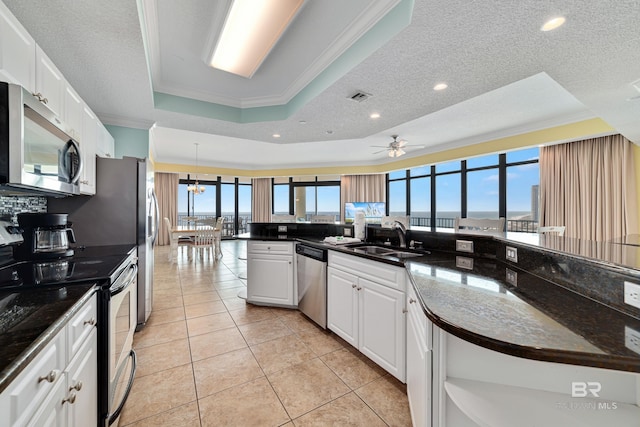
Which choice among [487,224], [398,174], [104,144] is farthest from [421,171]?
[104,144]

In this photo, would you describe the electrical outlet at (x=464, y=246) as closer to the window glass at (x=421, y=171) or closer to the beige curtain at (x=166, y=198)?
the window glass at (x=421, y=171)

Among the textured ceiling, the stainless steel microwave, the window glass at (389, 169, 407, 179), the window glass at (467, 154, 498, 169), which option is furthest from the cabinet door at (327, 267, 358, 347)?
the window glass at (389, 169, 407, 179)

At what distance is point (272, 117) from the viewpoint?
3285mm

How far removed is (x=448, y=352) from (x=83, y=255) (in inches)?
100

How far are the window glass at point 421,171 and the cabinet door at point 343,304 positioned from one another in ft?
18.7

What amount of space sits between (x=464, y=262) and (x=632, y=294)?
2.98 ft

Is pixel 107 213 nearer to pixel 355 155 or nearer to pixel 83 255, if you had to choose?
pixel 83 255

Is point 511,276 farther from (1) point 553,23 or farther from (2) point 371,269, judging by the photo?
(1) point 553,23

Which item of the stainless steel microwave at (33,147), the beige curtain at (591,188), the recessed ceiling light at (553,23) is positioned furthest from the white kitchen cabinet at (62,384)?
the beige curtain at (591,188)

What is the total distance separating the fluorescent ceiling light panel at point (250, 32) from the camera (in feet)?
5.34

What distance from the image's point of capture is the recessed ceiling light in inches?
60.5

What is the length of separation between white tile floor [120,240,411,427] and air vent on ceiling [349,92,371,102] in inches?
95.8

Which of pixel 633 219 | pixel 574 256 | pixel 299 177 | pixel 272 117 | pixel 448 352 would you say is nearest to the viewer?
pixel 448 352

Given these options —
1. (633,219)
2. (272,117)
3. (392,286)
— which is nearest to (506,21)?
(392,286)
